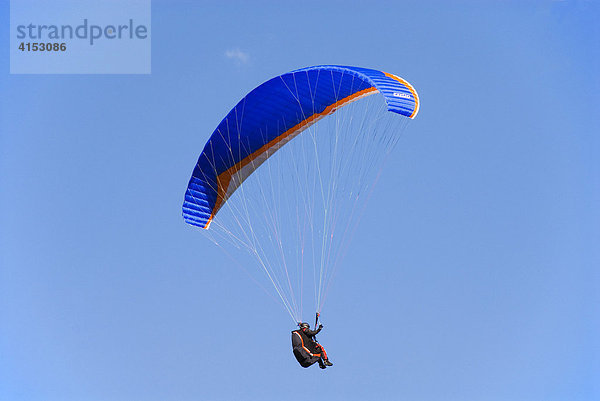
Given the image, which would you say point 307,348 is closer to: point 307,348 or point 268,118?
point 307,348

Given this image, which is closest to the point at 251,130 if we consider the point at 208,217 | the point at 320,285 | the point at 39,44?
the point at 208,217

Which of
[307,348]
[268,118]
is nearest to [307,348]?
[307,348]

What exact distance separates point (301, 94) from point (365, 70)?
1.96 meters

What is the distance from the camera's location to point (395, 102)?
1845 centimetres

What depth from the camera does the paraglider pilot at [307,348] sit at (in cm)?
1905

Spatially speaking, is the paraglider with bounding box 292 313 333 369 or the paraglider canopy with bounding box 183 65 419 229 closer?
the paraglider with bounding box 292 313 333 369

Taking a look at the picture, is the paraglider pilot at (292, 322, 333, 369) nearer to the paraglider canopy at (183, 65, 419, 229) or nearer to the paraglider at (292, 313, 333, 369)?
the paraglider at (292, 313, 333, 369)

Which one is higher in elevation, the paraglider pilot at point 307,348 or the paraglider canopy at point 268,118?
the paraglider canopy at point 268,118

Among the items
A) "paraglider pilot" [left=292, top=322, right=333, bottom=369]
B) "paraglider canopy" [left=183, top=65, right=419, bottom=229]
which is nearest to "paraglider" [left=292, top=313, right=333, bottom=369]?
"paraglider pilot" [left=292, top=322, right=333, bottom=369]

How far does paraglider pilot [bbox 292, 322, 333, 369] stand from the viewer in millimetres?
19047

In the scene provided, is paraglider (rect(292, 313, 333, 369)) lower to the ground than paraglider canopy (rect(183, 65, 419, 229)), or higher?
lower

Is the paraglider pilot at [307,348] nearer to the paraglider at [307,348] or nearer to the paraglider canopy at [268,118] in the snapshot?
the paraglider at [307,348]

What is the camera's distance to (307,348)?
1914 cm

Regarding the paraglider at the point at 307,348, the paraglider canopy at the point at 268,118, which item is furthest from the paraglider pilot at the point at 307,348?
the paraglider canopy at the point at 268,118
